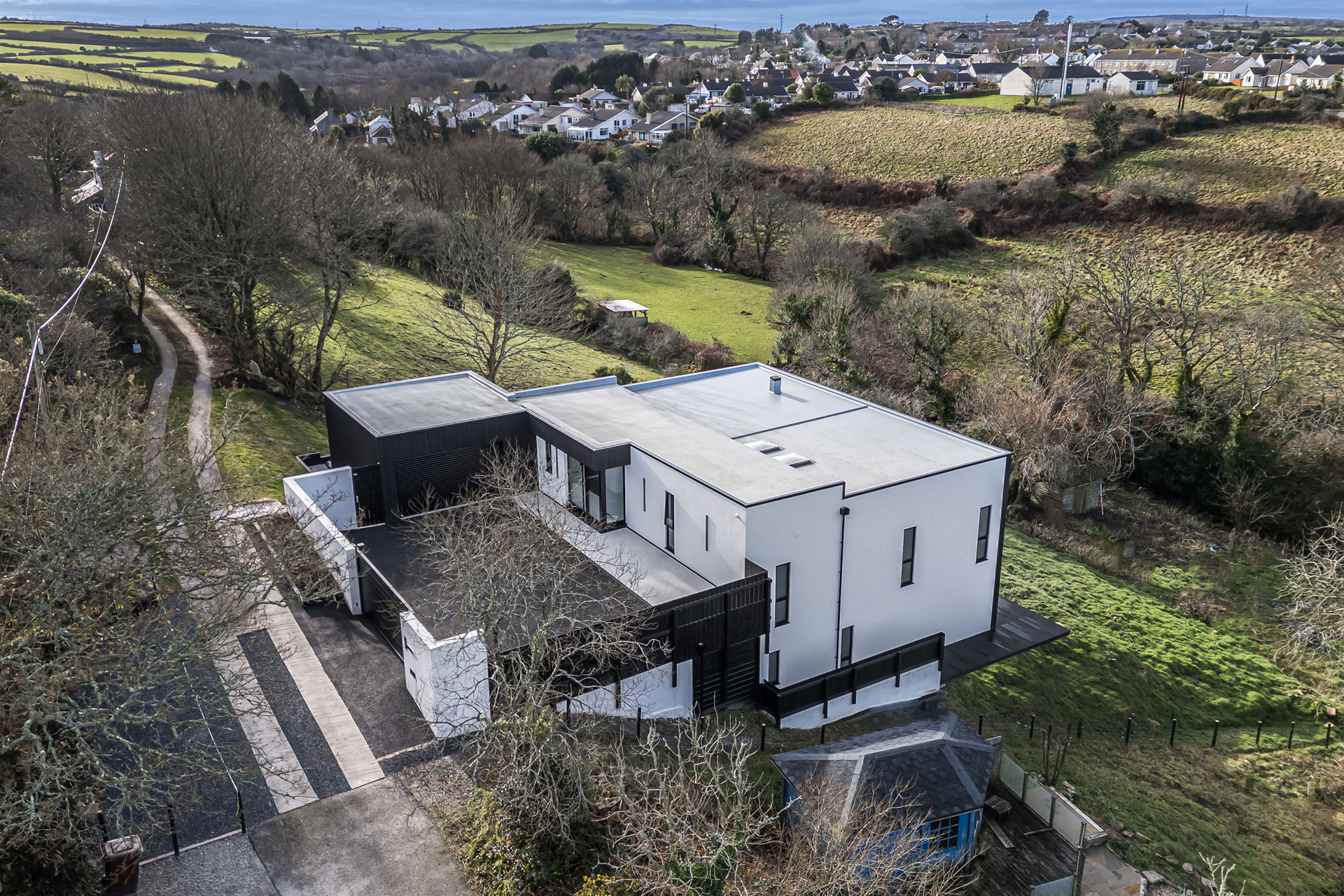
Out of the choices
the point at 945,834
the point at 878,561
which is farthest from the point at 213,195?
the point at 945,834

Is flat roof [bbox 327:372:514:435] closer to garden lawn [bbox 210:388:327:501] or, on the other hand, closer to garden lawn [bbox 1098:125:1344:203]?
garden lawn [bbox 210:388:327:501]

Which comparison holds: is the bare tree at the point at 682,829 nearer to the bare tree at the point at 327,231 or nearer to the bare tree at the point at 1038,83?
the bare tree at the point at 327,231

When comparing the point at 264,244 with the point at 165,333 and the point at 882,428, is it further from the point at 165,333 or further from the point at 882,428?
the point at 882,428

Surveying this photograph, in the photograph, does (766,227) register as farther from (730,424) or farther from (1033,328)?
(730,424)

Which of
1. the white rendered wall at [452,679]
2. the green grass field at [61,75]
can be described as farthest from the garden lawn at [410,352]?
the green grass field at [61,75]

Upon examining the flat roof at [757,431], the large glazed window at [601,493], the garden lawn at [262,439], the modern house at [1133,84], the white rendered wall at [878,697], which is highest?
the modern house at [1133,84]
